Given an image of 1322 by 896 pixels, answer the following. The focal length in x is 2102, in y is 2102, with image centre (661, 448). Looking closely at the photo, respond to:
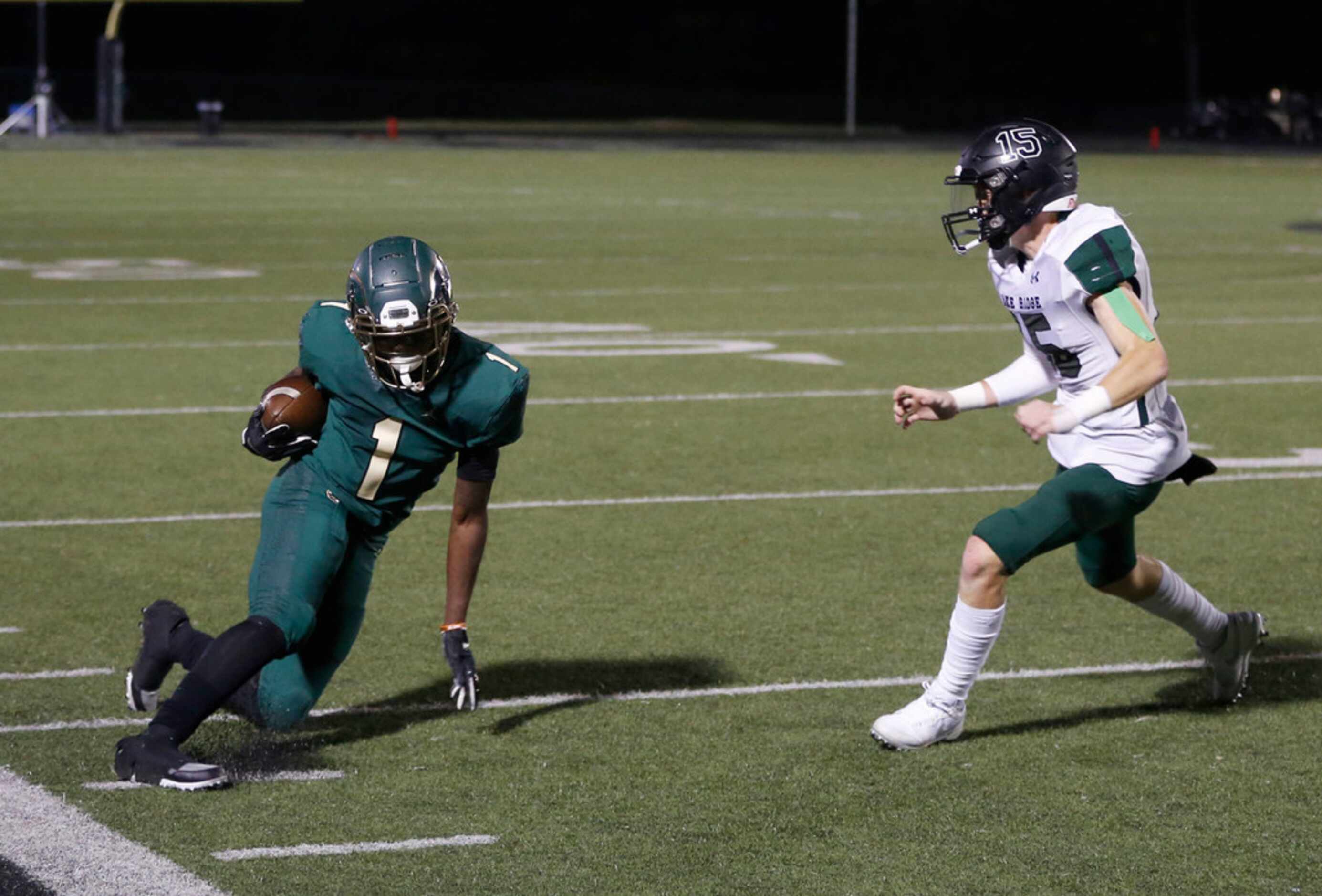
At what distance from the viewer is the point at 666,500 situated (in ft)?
28.0

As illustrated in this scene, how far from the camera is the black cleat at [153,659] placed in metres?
5.21

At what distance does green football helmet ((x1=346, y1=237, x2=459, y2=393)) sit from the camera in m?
4.79

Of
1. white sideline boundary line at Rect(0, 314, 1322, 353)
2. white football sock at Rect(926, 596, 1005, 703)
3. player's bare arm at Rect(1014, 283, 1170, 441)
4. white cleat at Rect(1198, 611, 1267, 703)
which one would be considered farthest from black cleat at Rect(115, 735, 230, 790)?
white sideline boundary line at Rect(0, 314, 1322, 353)

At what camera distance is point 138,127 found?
52.3 meters

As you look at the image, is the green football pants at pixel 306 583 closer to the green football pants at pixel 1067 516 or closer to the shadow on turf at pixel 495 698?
the shadow on turf at pixel 495 698

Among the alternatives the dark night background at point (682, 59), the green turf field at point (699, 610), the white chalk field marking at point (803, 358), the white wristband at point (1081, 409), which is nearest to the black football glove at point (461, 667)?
the green turf field at point (699, 610)

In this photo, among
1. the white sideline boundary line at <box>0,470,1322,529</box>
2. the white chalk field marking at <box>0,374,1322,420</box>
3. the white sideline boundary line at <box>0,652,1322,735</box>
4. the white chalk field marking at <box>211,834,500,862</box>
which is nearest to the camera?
the white chalk field marking at <box>211,834,500,862</box>

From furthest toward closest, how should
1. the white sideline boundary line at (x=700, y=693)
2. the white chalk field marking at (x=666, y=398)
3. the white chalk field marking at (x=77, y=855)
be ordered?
the white chalk field marking at (x=666, y=398), the white sideline boundary line at (x=700, y=693), the white chalk field marking at (x=77, y=855)

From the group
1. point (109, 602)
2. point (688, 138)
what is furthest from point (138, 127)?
point (109, 602)

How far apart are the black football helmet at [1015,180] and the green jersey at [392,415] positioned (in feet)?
4.10

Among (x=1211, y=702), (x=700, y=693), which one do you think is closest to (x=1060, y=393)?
(x=1211, y=702)

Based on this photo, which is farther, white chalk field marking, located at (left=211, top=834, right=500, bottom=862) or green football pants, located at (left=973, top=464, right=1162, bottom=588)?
green football pants, located at (left=973, top=464, right=1162, bottom=588)

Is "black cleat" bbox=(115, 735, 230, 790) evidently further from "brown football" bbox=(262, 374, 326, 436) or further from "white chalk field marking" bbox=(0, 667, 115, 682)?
"white chalk field marking" bbox=(0, 667, 115, 682)

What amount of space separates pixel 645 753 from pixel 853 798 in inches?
23.5
